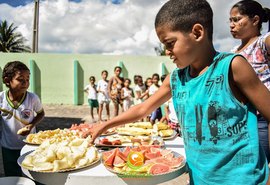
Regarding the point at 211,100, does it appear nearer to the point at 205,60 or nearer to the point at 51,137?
the point at 205,60

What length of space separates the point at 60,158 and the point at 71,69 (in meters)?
14.2

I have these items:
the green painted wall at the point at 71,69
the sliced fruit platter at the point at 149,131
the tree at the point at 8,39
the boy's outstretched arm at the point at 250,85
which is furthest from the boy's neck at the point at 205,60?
the tree at the point at 8,39

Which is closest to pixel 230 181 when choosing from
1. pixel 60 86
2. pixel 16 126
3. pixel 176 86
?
pixel 176 86

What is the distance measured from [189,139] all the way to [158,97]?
1.47 feet

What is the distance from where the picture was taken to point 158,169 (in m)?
1.49

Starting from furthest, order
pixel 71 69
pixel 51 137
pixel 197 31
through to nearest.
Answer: pixel 71 69 → pixel 51 137 → pixel 197 31

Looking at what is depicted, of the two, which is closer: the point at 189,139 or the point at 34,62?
the point at 189,139

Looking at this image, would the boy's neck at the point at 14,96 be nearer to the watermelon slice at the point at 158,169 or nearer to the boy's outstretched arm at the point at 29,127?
the boy's outstretched arm at the point at 29,127

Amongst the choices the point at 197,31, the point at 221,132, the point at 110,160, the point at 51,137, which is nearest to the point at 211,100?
the point at 221,132

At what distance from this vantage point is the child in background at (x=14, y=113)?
8.43 ft

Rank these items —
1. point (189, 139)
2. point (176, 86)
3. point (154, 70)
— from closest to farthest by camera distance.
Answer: point (189, 139) → point (176, 86) → point (154, 70)

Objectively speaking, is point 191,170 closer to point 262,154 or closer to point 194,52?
point 262,154

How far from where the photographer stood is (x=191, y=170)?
141cm

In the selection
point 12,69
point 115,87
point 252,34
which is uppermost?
point 252,34
